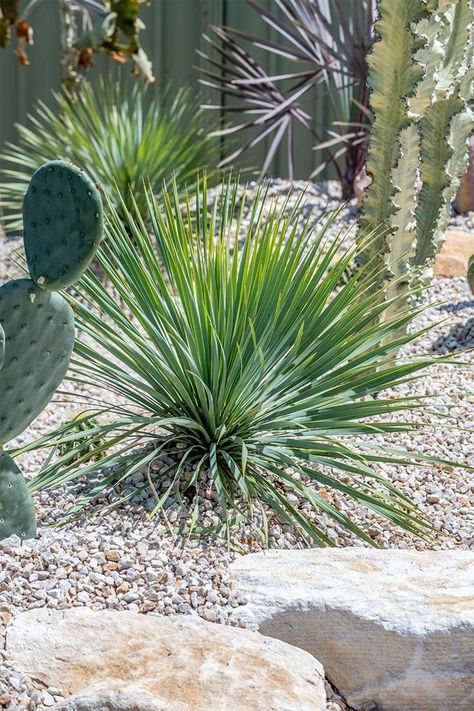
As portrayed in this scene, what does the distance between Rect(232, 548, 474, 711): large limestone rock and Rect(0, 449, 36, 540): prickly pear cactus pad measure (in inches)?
22.9

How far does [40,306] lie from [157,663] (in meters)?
0.98

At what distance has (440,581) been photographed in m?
2.60

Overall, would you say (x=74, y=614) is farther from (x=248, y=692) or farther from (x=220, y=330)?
(x=220, y=330)

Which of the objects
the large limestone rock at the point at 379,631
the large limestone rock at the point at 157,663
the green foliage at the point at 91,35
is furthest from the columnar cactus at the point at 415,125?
the green foliage at the point at 91,35

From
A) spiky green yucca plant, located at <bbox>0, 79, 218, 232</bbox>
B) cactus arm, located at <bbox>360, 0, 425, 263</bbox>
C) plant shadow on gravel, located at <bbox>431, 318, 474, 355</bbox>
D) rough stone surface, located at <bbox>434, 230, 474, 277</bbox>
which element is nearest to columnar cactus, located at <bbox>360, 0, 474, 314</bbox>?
cactus arm, located at <bbox>360, 0, 425, 263</bbox>

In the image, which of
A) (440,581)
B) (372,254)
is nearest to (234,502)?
(440,581)

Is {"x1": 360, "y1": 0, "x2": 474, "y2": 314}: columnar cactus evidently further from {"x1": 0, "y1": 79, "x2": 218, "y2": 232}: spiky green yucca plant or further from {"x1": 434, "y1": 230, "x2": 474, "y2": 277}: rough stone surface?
{"x1": 0, "y1": 79, "x2": 218, "y2": 232}: spiky green yucca plant

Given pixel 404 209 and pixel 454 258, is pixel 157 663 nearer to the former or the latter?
pixel 404 209

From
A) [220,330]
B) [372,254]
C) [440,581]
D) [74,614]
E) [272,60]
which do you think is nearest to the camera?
[74,614]

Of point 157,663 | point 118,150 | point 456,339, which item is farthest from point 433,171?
point 157,663

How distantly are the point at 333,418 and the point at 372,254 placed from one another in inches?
41.0

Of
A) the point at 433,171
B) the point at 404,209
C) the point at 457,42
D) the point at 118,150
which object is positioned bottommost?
the point at 118,150

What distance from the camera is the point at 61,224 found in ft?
8.65

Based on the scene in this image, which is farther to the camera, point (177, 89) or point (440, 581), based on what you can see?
point (177, 89)
